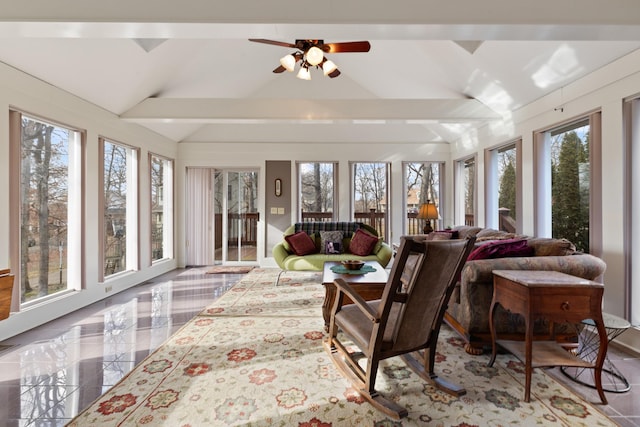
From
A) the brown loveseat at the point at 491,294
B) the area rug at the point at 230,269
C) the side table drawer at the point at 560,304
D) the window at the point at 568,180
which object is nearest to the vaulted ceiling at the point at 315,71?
the window at the point at 568,180

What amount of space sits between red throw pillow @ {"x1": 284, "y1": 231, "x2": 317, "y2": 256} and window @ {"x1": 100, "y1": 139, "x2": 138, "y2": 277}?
8.05 ft

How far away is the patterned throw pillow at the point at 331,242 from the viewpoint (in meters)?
5.15

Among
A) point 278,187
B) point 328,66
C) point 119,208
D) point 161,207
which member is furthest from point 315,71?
point 119,208

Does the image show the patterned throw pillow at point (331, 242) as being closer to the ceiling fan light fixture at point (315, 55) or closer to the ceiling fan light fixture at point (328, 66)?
the ceiling fan light fixture at point (328, 66)

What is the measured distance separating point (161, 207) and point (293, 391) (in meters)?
5.11

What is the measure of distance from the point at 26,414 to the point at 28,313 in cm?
176

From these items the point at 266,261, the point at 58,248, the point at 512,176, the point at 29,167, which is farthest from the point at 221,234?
the point at 512,176

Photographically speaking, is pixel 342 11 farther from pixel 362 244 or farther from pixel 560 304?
pixel 362 244

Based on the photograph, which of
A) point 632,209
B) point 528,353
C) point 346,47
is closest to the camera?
point 528,353

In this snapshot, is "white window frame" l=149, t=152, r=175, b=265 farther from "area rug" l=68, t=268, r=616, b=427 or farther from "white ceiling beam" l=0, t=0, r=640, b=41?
"white ceiling beam" l=0, t=0, r=640, b=41

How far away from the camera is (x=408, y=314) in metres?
1.85

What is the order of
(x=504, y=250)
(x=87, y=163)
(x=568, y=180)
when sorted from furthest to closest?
(x=87, y=163)
(x=568, y=180)
(x=504, y=250)

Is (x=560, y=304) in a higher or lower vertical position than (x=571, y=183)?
lower

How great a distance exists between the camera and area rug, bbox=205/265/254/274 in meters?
5.86
